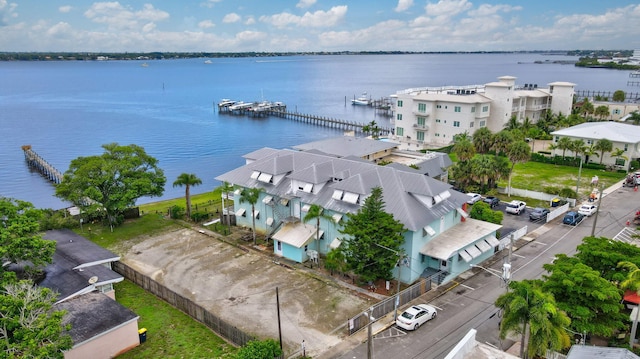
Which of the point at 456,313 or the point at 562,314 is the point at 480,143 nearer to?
the point at 456,313

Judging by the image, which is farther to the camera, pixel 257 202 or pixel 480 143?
pixel 480 143

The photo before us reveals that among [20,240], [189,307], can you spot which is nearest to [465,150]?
[189,307]

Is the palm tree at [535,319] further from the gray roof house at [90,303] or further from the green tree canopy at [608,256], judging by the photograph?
the gray roof house at [90,303]

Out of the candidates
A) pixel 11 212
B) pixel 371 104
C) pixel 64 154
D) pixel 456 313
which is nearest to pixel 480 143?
pixel 456 313

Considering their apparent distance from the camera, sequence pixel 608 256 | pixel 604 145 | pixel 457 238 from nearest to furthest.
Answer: pixel 608 256, pixel 457 238, pixel 604 145

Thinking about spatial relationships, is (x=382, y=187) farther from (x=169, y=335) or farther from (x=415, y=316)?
(x=169, y=335)

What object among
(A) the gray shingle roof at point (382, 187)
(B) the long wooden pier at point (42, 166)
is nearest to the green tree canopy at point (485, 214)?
(A) the gray shingle roof at point (382, 187)
